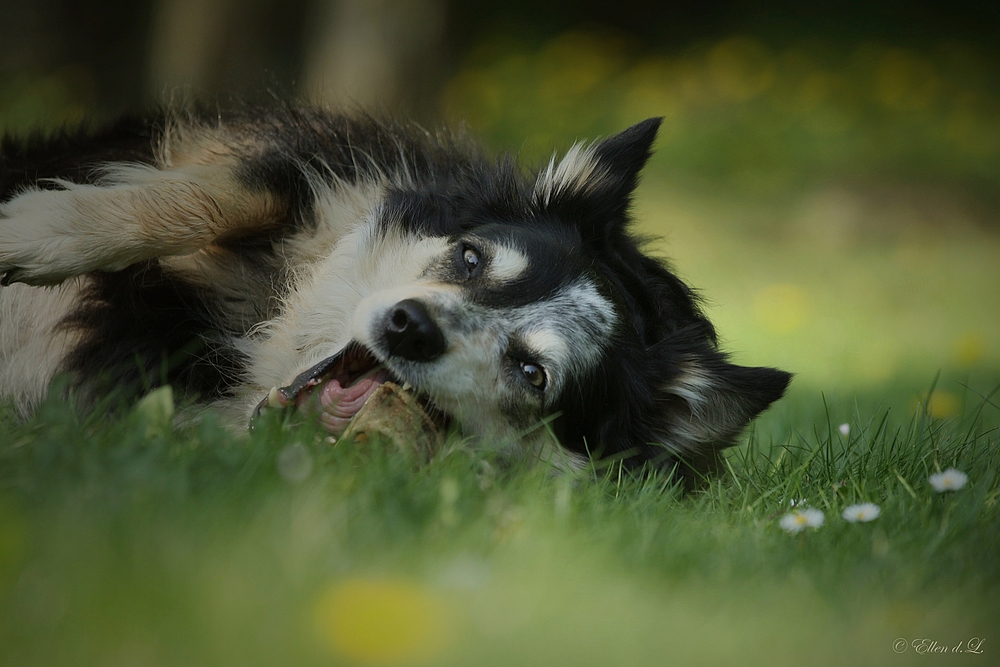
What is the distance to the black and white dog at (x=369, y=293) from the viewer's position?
2719 millimetres

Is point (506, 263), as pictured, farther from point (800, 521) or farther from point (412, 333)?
point (800, 521)

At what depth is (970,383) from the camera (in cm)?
540

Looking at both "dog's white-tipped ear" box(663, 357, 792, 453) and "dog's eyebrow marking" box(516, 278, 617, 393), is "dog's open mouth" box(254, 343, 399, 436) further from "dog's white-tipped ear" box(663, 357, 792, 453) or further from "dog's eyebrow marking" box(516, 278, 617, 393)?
"dog's white-tipped ear" box(663, 357, 792, 453)

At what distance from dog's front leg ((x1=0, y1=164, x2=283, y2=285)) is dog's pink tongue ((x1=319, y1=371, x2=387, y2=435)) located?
77cm

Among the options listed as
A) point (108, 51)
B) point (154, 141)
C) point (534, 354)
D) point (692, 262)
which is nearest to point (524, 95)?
point (692, 262)

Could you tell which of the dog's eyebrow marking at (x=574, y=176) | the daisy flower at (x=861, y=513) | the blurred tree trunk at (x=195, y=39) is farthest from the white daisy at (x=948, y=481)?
the blurred tree trunk at (x=195, y=39)

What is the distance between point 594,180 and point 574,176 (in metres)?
0.08

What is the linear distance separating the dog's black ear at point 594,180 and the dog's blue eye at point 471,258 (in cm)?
40

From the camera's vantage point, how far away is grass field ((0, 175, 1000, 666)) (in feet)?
4.56

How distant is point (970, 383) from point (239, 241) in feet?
14.8

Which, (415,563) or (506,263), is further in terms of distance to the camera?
(506,263)

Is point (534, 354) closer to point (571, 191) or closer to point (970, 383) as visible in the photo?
point (571, 191)

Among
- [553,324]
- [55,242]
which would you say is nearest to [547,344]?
[553,324]

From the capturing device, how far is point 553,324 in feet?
9.05
